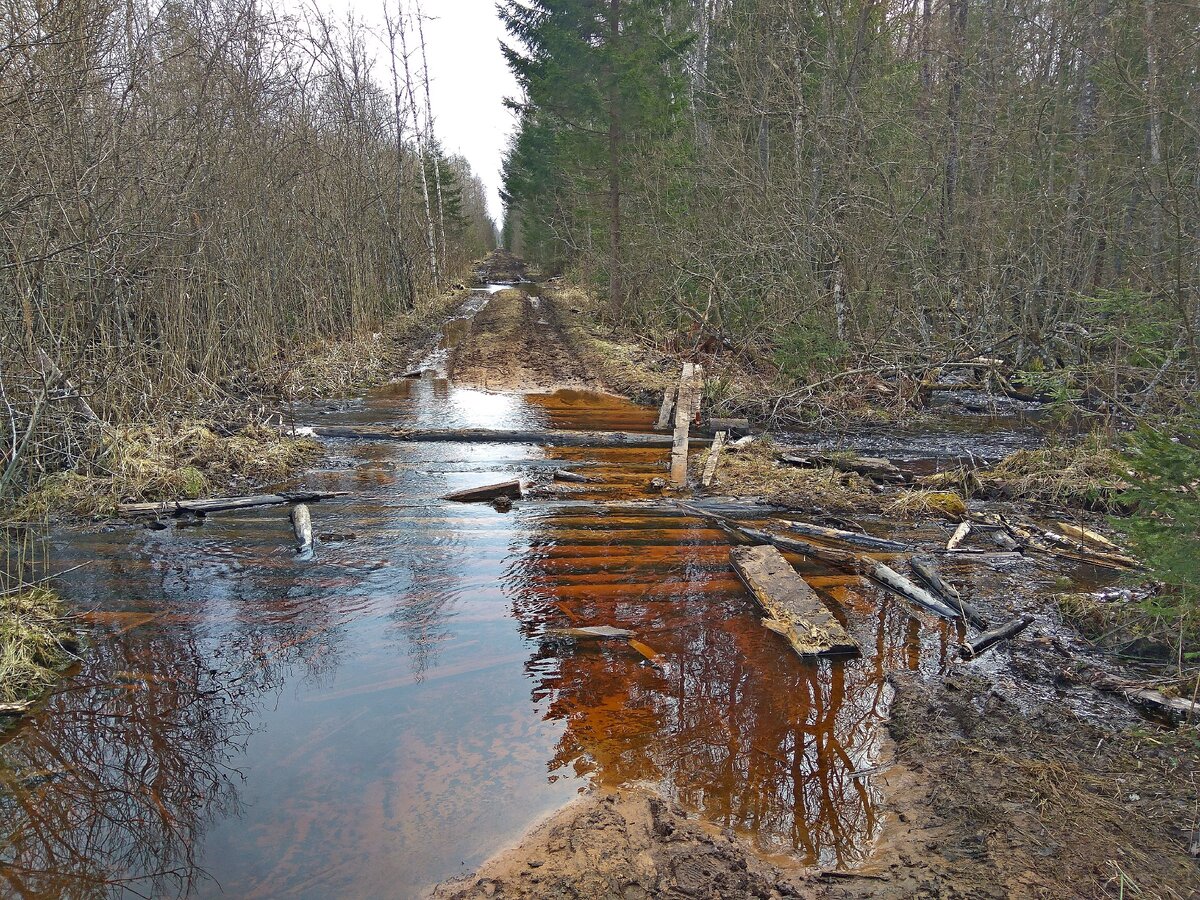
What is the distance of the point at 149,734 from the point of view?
3.92 m

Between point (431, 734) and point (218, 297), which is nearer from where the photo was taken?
point (431, 734)

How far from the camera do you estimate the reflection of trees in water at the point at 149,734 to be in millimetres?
3088

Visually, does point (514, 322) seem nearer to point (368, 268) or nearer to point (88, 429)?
point (368, 268)

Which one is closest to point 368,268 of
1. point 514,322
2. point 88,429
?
point 514,322

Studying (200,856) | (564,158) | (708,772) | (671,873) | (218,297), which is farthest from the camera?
(564,158)

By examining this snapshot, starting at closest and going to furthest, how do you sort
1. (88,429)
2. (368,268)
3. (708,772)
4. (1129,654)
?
(708,772) < (1129,654) < (88,429) < (368,268)

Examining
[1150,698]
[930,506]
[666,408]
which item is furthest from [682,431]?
[1150,698]

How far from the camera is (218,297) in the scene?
10680mm

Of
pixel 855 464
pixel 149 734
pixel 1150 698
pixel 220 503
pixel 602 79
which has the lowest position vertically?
pixel 1150 698

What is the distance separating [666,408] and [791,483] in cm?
350

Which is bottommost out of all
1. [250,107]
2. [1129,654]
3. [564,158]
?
[1129,654]

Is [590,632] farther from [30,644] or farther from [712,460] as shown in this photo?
[712,460]

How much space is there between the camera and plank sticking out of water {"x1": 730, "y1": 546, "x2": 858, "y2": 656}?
15.8ft

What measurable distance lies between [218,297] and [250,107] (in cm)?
299
